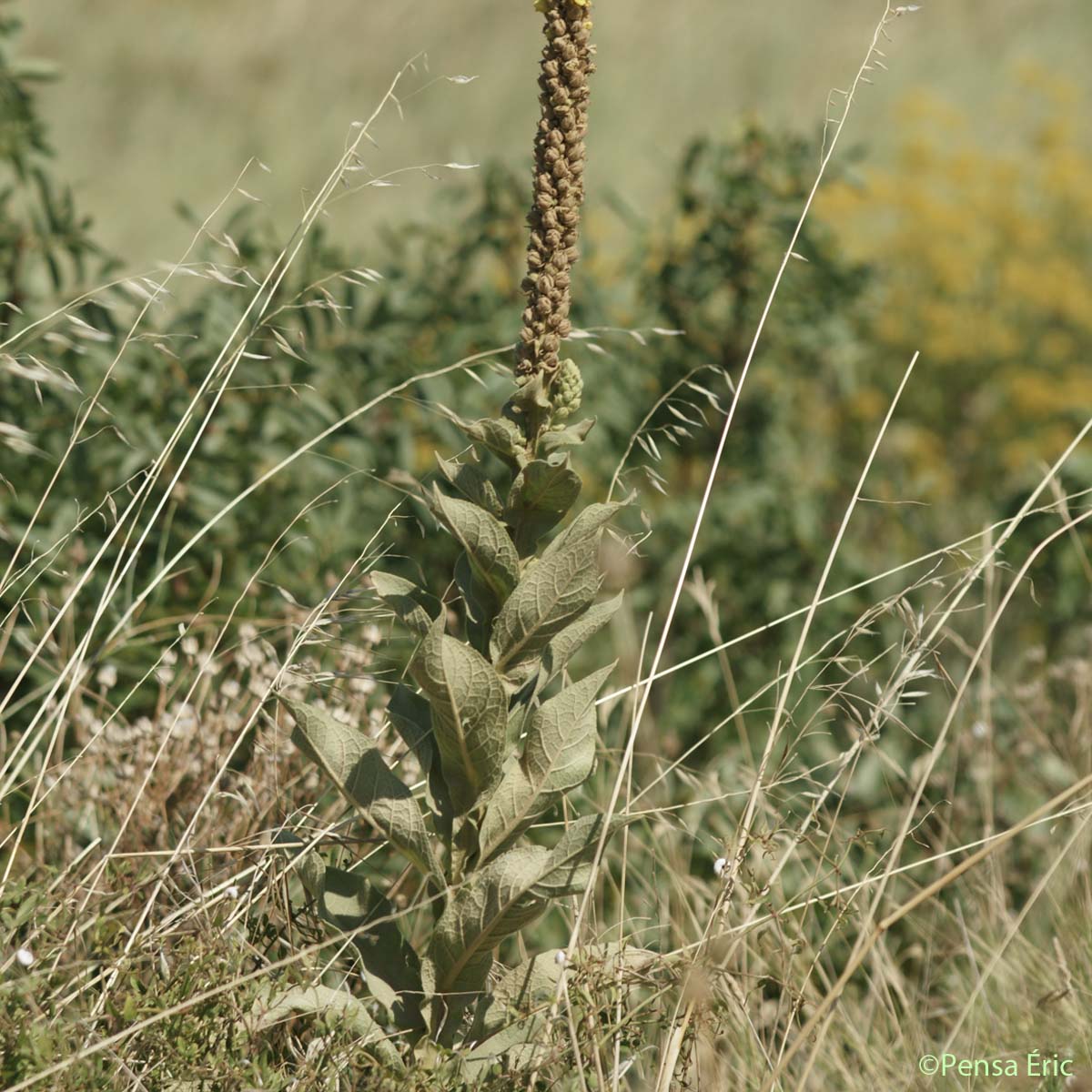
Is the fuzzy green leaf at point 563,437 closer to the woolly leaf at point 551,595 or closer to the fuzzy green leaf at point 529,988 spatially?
the woolly leaf at point 551,595

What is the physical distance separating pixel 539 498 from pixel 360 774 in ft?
1.26

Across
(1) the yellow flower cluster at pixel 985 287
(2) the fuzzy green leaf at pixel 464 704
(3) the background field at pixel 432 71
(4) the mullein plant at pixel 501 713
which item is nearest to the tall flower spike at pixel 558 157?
(4) the mullein plant at pixel 501 713

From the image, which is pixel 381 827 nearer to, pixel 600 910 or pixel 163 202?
pixel 600 910

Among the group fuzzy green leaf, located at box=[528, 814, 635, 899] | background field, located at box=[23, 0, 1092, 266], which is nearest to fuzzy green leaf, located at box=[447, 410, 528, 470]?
fuzzy green leaf, located at box=[528, 814, 635, 899]

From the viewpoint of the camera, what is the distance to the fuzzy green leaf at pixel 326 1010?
151cm

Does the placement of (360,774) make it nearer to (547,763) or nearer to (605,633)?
(547,763)

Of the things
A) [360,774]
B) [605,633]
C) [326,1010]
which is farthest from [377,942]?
[605,633]

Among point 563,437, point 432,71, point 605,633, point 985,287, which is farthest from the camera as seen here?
point 432,71

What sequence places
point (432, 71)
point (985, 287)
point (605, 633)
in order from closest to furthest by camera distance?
point (605, 633) → point (985, 287) → point (432, 71)

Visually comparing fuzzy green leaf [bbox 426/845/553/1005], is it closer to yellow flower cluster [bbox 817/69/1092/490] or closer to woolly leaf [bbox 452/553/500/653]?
woolly leaf [bbox 452/553/500/653]

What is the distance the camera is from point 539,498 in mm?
1558

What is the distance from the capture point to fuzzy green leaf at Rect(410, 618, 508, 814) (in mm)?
1438

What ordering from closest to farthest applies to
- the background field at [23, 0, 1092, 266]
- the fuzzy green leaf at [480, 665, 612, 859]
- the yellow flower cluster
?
1. the fuzzy green leaf at [480, 665, 612, 859]
2. the yellow flower cluster
3. the background field at [23, 0, 1092, 266]

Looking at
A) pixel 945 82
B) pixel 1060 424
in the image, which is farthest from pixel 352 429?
pixel 945 82
